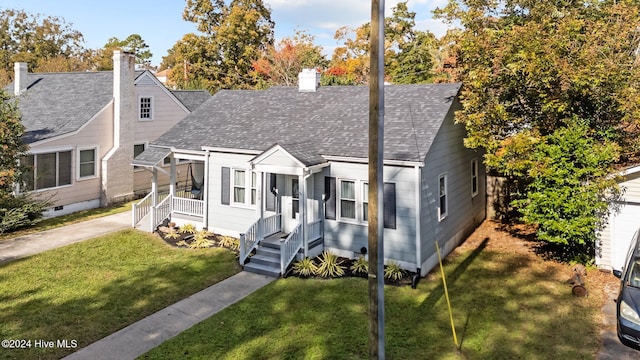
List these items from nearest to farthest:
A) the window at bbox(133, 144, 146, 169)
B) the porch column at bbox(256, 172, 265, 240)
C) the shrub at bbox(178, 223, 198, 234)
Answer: the porch column at bbox(256, 172, 265, 240)
the shrub at bbox(178, 223, 198, 234)
the window at bbox(133, 144, 146, 169)

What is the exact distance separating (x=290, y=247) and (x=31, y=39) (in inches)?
1939

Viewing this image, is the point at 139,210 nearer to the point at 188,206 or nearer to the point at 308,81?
the point at 188,206

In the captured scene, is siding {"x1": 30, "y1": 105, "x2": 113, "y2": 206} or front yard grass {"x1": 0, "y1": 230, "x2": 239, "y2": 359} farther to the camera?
siding {"x1": 30, "y1": 105, "x2": 113, "y2": 206}

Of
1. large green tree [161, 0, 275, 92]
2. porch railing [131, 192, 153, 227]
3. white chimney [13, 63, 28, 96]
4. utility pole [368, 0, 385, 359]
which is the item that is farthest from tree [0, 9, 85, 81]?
utility pole [368, 0, 385, 359]

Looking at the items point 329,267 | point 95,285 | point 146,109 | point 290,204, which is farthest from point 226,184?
point 146,109

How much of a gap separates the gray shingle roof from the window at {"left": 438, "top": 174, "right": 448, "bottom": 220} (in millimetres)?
1916

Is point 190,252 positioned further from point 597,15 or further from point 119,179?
point 597,15

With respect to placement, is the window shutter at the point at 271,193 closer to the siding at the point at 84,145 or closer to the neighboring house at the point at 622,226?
the neighboring house at the point at 622,226

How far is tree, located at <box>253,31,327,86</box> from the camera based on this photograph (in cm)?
4206

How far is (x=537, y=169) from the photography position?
12164 mm

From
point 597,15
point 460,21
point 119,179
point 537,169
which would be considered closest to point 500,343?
point 537,169

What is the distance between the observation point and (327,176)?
13148 mm

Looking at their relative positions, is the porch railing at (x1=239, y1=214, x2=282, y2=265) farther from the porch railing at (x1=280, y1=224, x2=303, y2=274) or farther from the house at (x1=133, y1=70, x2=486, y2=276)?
the porch railing at (x1=280, y1=224, x2=303, y2=274)

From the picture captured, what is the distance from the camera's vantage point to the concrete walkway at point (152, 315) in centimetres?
802
